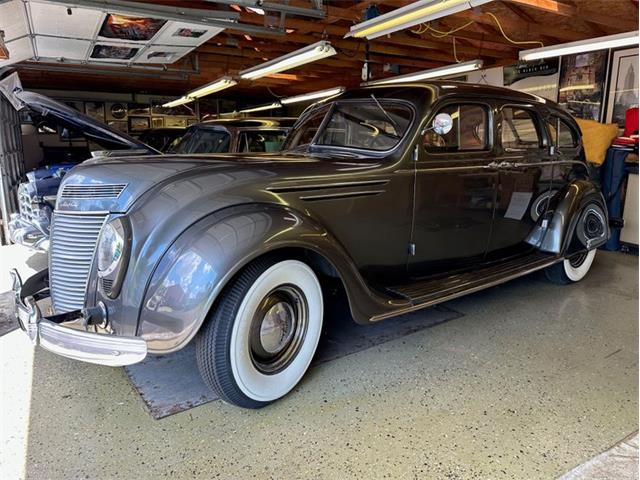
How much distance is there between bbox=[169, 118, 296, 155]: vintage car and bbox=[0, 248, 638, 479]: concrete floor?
10.5 ft

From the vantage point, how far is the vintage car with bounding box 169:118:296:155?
18.3 ft

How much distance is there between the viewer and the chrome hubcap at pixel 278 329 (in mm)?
2252

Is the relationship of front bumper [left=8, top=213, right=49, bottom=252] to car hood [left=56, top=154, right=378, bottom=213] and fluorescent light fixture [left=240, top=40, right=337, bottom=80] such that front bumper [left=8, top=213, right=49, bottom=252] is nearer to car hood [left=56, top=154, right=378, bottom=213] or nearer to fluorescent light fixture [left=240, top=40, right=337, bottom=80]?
car hood [left=56, top=154, right=378, bottom=213]

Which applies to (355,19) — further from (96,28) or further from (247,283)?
(247,283)

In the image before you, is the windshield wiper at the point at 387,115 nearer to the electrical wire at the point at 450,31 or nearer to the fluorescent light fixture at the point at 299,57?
the fluorescent light fixture at the point at 299,57

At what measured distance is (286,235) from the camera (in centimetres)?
214

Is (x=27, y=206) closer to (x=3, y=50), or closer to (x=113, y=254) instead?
(x=3, y=50)

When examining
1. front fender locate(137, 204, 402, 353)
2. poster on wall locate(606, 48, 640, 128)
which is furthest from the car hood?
poster on wall locate(606, 48, 640, 128)

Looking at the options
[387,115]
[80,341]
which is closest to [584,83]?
[387,115]

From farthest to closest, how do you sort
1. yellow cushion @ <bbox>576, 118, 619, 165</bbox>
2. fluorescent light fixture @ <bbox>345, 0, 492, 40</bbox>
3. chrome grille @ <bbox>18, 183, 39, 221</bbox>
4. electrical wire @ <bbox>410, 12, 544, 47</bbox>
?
1. electrical wire @ <bbox>410, 12, 544, 47</bbox>
2. yellow cushion @ <bbox>576, 118, 619, 165</bbox>
3. chrome grille @ <bbox>18, 183, 39, 221</bbox>
4. fluorescent light fixture @ <bbox>345, 0, 492, 40</bbox>

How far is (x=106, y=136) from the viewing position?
4074mm

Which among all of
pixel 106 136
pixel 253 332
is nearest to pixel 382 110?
pixel 253 332

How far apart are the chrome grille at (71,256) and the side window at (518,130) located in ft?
9.35

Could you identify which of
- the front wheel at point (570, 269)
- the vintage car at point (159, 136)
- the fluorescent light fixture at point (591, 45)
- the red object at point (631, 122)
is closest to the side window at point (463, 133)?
the front wheel at point (570, 269)
